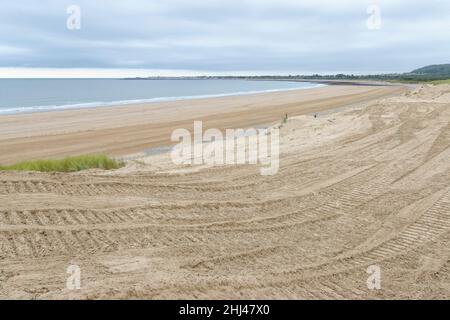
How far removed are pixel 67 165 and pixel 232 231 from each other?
23.6 feet

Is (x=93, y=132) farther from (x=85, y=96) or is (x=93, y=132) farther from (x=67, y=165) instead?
(x=85, y=96)

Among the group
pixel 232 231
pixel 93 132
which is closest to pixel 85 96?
pixel 93 132

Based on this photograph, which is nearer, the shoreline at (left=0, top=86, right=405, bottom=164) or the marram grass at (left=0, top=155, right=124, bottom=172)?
the marram grass at (left=0, top=155, right=124, bottom=172)

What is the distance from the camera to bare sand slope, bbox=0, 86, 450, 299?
5.51 meters

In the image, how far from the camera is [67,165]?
12.7 meters

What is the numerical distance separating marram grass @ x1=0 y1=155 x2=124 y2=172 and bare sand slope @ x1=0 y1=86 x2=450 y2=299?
46.9 inches

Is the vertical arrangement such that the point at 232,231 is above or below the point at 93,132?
below

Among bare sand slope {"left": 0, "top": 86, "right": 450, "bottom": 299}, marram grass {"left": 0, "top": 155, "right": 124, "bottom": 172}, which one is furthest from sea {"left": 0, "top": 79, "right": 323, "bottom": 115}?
bare sand slope {"left": 0, "top": 86, "right": 450, "bottom": 299}

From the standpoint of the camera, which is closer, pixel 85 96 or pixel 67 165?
pixel 67 165

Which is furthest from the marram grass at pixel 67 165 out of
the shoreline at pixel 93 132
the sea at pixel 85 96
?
the sea at pixel 85 96

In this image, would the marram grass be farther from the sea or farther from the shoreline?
the sea

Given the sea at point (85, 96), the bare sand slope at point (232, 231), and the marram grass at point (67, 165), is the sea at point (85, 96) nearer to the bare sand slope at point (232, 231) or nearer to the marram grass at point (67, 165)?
the marram grass at point (67, 165)

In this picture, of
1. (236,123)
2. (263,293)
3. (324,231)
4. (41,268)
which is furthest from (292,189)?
(236,123)
